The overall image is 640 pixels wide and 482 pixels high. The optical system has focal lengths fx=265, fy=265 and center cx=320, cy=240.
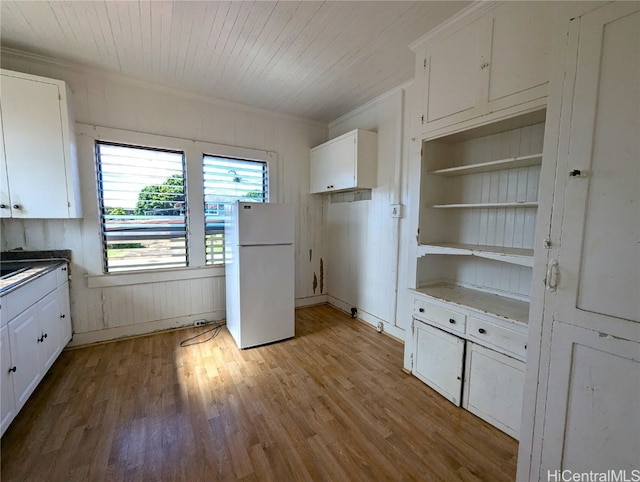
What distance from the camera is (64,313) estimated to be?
2449 millimetres

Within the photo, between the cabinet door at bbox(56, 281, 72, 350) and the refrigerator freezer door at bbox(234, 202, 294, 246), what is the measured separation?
1631mm

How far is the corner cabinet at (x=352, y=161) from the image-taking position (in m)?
3.04

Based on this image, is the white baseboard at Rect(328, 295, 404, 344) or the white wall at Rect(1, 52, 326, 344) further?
the white baseboard at Rect(328, 295, 404, 344)

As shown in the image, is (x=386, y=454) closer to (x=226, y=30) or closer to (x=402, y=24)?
(x=402, y=24)

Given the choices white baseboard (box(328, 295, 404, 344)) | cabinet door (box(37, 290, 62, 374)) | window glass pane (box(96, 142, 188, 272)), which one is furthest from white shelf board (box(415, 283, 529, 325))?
cabinet door (box(37, 290, 62, 374))

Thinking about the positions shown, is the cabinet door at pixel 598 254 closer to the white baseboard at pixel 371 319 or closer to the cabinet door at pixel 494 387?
the cabinet door at pixel 494 387

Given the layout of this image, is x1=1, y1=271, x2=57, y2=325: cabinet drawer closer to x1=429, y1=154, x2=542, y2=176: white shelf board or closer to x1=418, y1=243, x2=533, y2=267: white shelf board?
x1=418, y1=243, x2=533, y2=267: white shelf board

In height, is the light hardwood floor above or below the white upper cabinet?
below

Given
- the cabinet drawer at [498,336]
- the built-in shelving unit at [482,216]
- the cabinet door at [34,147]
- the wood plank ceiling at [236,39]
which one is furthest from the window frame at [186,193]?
the cabinet drawer at [498,336]

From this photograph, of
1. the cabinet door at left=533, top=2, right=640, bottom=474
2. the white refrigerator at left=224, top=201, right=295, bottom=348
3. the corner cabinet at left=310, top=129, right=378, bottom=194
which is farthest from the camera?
the corner cabinet at left=310, top=129, right=378, bottom=194

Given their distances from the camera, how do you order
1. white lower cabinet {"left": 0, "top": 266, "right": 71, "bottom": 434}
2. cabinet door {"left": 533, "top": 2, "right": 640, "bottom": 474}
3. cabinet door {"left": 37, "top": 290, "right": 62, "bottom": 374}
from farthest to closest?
cabinet door {"left": 37, "top": 290, "right": 62, "bottom": 374} → white lower cabinet {"left": 0, "top": 266, "right": 71, "bottom": 434} → cabinet door {"left": 533, "top": 2, "right": 640, "bottom": 474}

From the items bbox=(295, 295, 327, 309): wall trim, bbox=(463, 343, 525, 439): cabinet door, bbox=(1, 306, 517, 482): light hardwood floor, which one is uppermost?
bbox=(463, 343, 525, 439): cabinet door

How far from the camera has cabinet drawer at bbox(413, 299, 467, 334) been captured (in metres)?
1.89
